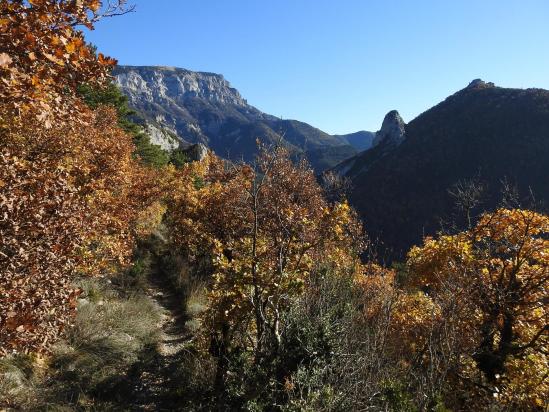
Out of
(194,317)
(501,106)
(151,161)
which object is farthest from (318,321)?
(501,106)

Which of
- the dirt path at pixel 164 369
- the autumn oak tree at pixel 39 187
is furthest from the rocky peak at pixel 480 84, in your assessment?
the autumn oak tree at pixel 39 187

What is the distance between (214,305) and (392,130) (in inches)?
4509

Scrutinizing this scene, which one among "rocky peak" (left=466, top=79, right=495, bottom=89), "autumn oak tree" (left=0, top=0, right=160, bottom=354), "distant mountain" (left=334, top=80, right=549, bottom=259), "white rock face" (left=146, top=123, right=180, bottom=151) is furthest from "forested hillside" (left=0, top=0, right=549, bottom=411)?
"rocky peak" (left=466, top=79, right=495, bottom=89)

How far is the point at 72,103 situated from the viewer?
17.0 ft

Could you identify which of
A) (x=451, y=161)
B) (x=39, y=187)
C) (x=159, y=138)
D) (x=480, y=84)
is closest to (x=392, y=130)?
(x=480, y=84)

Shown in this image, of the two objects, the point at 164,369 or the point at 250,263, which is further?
the point at 164,369

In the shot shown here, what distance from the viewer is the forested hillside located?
15.6 feet

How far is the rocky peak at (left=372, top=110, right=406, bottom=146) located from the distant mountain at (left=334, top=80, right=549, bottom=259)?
5310mm

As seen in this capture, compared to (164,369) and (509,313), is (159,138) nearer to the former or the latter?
(164,369)

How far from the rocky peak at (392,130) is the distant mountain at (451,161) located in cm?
531

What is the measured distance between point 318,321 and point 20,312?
4.54 metres

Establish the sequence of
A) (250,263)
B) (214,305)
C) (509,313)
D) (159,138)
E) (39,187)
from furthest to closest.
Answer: (159,138)
(509,313)
(214,305)
(250,263)
(39,187)

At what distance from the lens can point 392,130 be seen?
114 m

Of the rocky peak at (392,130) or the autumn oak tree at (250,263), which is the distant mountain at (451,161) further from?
the autumn oak tree at (250,263)
